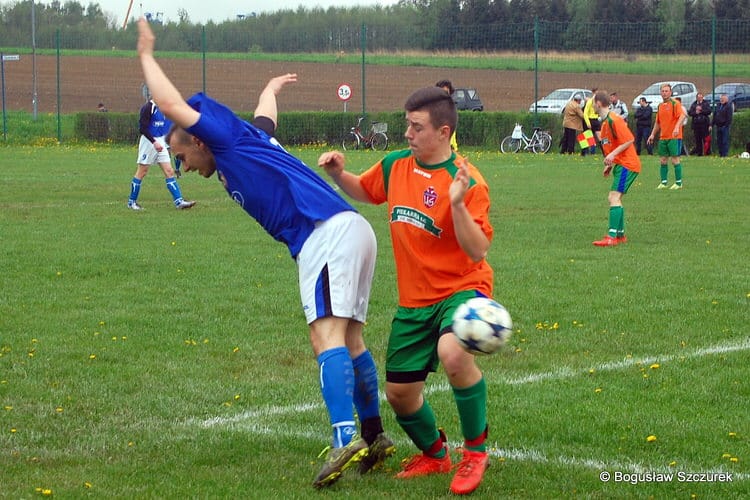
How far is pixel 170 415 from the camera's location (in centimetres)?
623

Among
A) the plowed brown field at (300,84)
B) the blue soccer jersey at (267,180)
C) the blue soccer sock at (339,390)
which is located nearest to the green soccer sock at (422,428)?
the blue soccer sock at (339,390)

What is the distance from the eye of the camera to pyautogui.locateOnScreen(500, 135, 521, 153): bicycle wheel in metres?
34.3

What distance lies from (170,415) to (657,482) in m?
2.72

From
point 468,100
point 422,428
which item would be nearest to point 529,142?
point 468,100

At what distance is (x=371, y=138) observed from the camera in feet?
116

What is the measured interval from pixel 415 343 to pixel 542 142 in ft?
98.4

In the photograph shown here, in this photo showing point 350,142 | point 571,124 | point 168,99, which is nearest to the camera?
point 168,99

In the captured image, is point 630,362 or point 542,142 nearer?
point 630,362

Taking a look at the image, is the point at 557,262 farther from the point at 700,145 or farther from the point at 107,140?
the point at 107,140

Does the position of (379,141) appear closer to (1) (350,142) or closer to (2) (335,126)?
(1) (350,142)

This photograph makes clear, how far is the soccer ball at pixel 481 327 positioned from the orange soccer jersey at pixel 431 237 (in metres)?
0.25

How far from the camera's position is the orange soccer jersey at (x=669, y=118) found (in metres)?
21.0

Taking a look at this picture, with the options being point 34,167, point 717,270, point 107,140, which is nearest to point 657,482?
point 717,270

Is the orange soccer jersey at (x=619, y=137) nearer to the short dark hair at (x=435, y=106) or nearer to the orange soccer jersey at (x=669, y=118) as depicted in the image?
the orange soccer jersey at (x=669, y=118)
